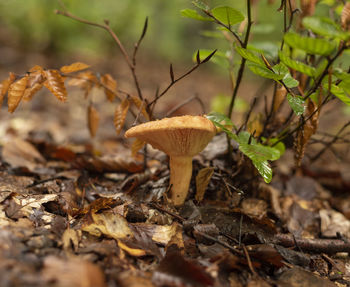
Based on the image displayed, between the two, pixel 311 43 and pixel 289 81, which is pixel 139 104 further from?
pixel 311 43

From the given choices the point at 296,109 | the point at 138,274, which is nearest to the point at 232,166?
the point at 296,109

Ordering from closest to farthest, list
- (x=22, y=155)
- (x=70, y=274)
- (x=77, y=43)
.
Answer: (x=70, y=274) < (x=22, y=155) < (x=77, y=43)

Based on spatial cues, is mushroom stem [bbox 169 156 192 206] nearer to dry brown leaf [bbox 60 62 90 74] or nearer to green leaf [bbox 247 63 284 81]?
green leaf [bbox 247 63 284 81]

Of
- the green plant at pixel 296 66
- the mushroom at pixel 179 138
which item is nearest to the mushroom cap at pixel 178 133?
A: the mushroom at pixel 179 138

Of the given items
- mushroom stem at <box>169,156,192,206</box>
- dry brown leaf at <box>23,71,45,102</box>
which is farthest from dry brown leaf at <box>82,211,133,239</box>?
dry brown leaf at <box>23,71,45,102</box>

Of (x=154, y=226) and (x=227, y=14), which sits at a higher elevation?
(x=227, y=14)

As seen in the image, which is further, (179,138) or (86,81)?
(86,81)

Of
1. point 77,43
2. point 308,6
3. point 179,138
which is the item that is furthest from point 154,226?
point 77,43
